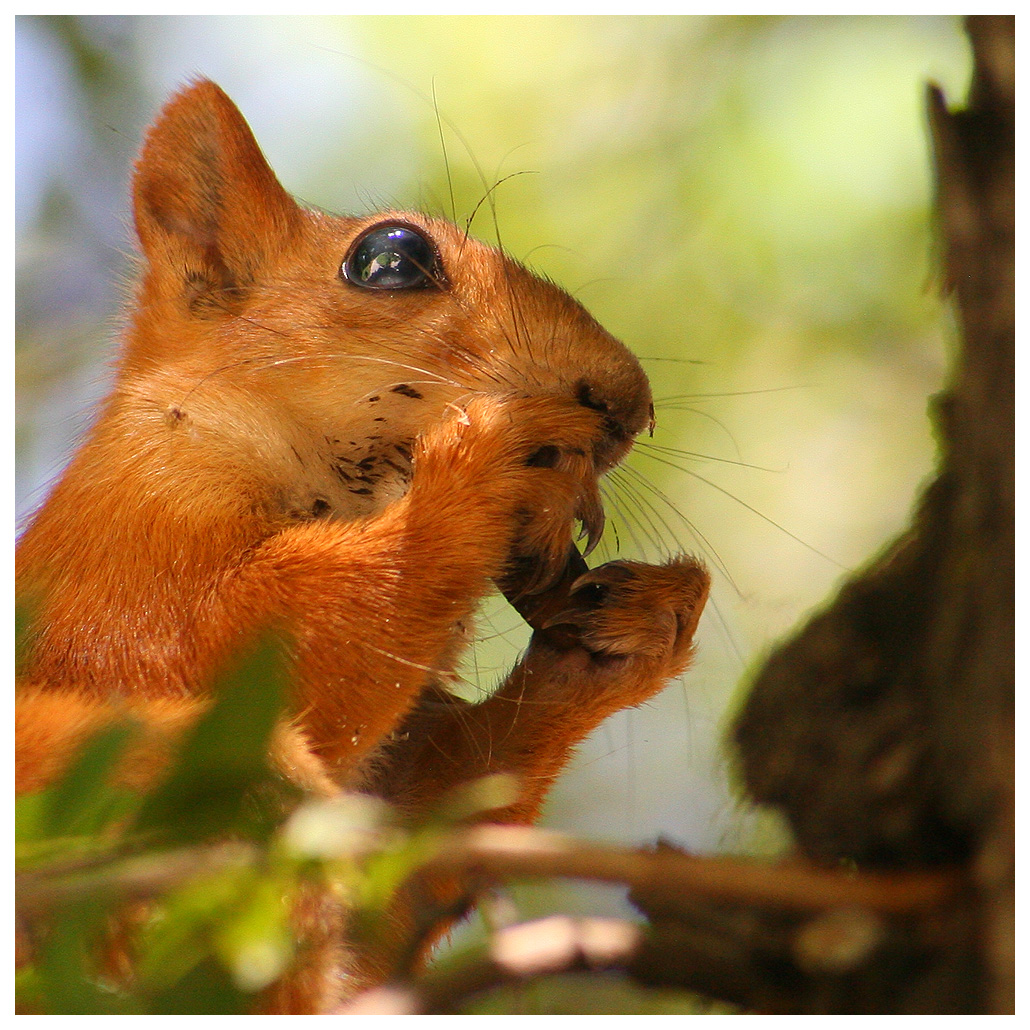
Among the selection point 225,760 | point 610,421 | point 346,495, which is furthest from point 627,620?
point 225,760

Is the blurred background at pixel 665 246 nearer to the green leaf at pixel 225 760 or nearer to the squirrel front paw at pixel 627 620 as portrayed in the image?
the squirrel front paw at pixel 627 620

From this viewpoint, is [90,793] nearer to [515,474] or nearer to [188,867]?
[188,867]

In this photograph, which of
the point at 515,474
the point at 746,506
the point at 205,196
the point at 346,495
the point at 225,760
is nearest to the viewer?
the point at 225,760

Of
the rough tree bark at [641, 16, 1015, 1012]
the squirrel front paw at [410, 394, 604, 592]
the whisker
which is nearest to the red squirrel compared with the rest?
the squirrel front paw at [410, 394, 604, 592]

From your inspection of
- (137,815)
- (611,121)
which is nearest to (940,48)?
(611,121)

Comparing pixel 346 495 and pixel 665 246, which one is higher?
pixel 665 246

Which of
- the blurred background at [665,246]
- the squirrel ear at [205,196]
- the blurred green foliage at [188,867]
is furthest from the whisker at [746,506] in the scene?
the blurred green foliage at [188,867]
